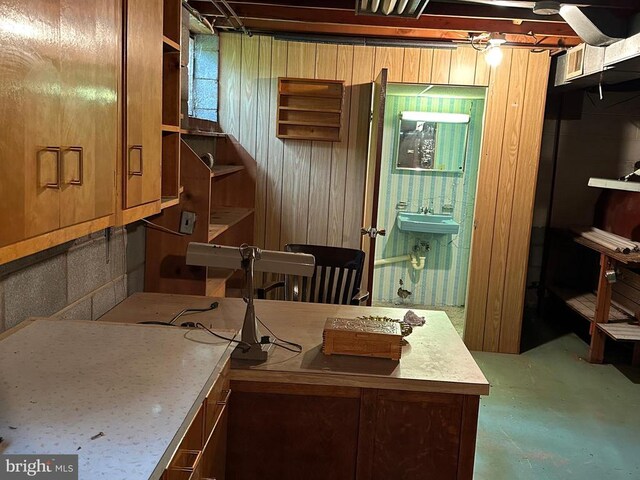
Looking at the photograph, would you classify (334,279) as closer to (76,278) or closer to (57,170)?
(76,278)

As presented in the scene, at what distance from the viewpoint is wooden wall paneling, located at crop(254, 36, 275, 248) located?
441 cm

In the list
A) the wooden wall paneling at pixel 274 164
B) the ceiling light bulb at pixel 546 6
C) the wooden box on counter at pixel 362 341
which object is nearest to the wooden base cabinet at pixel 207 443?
the wooden box on counter at pixel 362 341

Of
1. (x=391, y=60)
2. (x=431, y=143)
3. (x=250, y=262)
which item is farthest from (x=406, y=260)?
(x=250, y=262)

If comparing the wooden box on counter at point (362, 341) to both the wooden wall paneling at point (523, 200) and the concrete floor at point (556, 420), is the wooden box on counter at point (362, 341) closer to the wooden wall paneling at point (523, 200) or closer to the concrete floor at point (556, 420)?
the concrete floor at point (556, 420)

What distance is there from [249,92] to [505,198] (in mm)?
2129

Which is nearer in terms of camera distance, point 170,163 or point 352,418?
point 352,418

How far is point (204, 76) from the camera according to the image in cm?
441

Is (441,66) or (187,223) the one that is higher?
(441,66)

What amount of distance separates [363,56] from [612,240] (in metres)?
2.39

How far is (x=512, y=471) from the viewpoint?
2873 millimetres

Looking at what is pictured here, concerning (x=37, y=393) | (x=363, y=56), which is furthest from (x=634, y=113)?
(x=37, y=393)

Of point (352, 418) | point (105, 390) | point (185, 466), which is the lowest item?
point (352, 418)

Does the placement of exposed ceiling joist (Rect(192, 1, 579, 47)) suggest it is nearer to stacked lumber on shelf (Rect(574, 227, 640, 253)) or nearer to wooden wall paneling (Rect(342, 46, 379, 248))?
wooden wall paneling (Rect(342, 46, 379, 248))

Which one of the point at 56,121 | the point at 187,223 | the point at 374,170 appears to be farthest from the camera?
the point at 374,170
